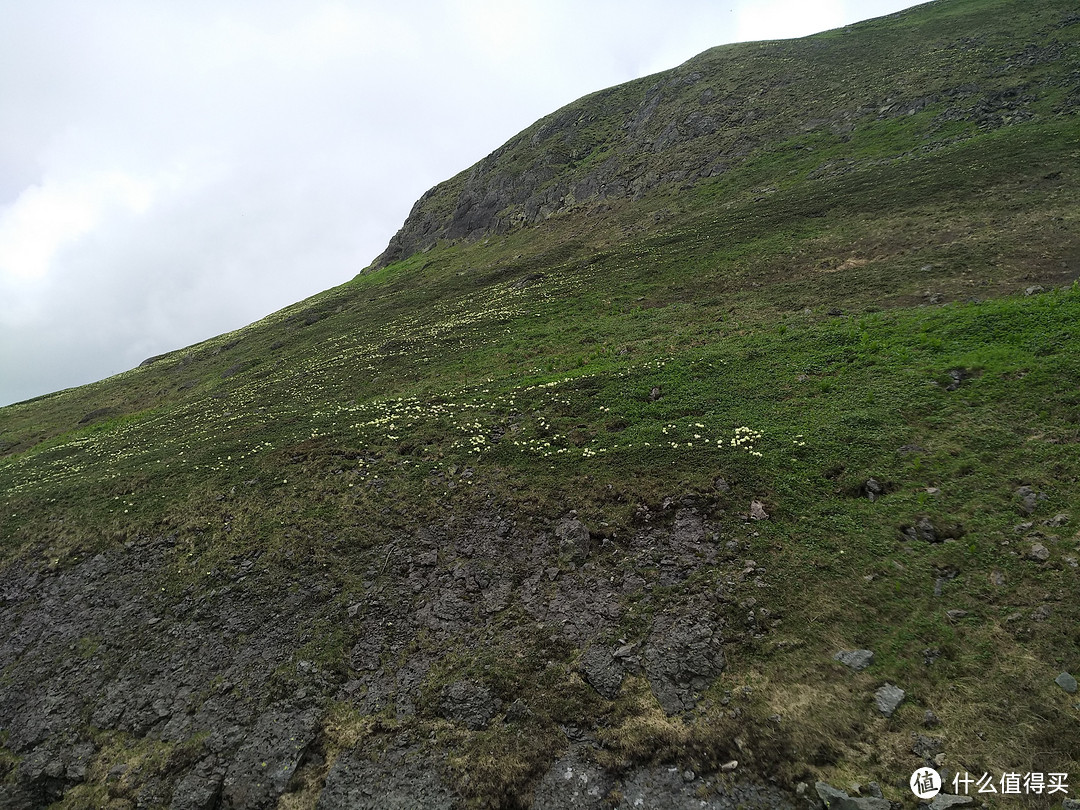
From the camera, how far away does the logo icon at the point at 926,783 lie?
903 cm

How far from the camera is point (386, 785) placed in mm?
11742

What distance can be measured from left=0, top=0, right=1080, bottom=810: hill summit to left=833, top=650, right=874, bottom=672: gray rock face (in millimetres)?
46

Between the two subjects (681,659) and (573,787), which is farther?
(681,659)

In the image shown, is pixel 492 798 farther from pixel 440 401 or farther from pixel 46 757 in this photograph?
pixel 440 401

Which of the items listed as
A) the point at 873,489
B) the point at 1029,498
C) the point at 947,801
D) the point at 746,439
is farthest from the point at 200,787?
the point at 1029,498

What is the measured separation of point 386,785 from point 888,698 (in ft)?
39.8

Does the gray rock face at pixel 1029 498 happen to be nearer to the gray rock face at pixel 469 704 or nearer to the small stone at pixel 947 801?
the small stone at pixel 947 801

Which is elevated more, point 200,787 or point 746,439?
point 746,439

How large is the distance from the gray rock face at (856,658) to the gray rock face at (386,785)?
10.1 m

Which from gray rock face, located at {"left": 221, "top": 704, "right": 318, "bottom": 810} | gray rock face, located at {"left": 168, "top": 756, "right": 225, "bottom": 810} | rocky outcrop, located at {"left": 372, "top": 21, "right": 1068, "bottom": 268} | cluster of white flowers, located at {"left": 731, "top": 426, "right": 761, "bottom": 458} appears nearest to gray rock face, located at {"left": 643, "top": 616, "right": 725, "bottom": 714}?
cluster of white flowers, located at {"left": 731, "top": 426, "right": 761, "bottom": 458}

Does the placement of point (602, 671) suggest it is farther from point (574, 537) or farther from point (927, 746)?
point (927, 746)

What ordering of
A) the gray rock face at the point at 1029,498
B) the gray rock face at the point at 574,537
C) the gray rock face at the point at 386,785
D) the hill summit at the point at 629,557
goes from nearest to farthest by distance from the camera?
the hill summit at the point at 629,557 → the gray rock face at the point at 386,785 → the gray rock face at the point at 1029,498 → the gray rock face at the point at 574,537

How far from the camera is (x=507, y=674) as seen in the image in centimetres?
1358

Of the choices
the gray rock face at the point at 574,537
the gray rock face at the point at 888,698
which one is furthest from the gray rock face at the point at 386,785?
the gray rock face at the point at 888,698
